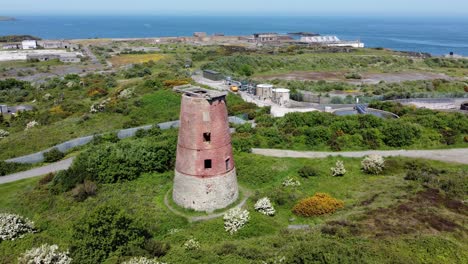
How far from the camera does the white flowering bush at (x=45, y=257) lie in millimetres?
17547

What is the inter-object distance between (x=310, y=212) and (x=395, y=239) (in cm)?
651

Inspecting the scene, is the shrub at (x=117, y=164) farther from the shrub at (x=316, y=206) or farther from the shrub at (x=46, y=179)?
the shrub at (x=316, y=206)

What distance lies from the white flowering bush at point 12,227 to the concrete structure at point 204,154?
9262 millimetres

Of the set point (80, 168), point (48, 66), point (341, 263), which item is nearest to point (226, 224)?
point (341, 263)

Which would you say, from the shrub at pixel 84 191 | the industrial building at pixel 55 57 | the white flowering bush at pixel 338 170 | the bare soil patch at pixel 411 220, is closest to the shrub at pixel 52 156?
the shrub at pixel 84 191

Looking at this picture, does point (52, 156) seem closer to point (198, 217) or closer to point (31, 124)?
point (31, 124)

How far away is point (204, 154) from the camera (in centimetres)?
2353

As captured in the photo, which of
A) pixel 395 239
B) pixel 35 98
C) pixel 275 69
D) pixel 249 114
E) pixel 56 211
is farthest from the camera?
pixel 275 69

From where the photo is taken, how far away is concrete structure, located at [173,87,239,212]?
2292 centimetres

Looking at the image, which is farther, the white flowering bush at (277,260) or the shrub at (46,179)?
the shrub at (46,179)

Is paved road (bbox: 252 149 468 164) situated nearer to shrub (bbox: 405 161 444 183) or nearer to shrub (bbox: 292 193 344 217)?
shrub (bbox: 405 161 444 183)

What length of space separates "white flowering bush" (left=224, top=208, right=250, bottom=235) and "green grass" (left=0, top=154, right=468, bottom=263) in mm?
352

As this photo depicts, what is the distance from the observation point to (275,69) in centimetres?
9575

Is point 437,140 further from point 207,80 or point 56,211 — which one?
point 207,80
